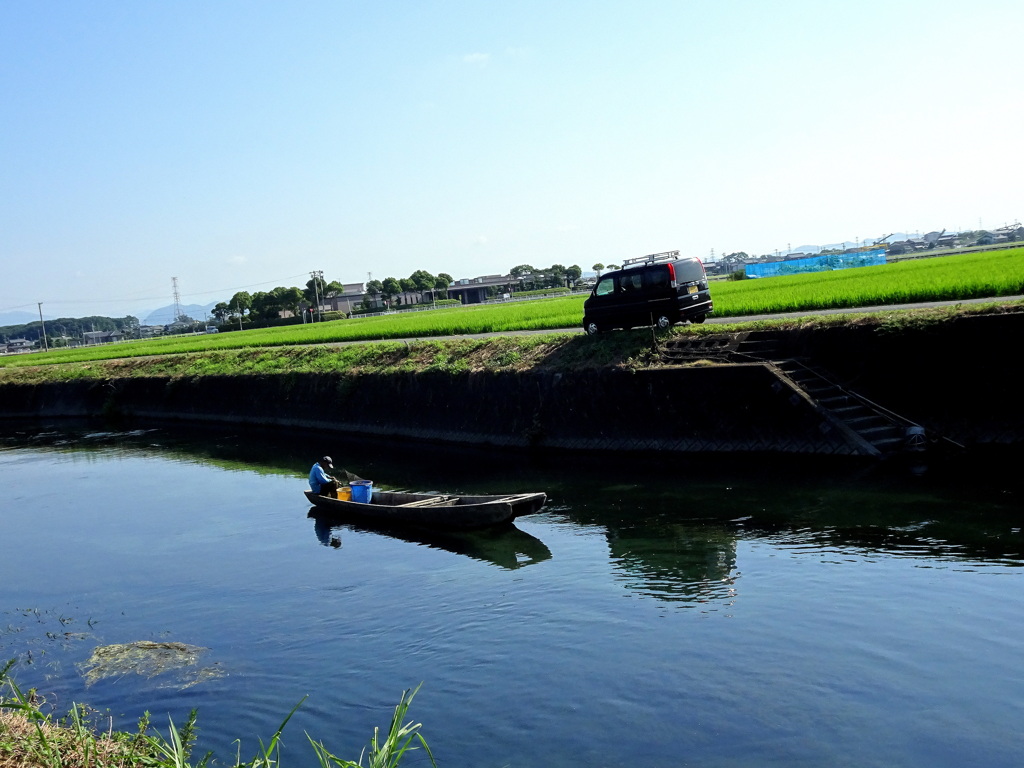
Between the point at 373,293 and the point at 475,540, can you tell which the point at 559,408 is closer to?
the point at 475,540

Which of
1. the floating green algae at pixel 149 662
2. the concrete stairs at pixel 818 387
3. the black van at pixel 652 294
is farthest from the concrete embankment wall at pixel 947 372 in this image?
the floating green algae at pixel 149 662

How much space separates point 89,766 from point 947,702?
27.8ft

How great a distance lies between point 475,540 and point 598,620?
621cm

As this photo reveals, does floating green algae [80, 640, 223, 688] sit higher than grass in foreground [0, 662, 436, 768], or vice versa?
grass in foreground [0, 662, 436, 768]

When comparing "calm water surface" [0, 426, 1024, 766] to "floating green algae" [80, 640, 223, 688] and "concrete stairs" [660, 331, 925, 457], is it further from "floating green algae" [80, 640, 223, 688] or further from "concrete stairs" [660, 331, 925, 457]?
"concrete stairs" [660, 331, 925, 457]

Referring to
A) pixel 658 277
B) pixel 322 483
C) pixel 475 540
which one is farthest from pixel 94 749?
pixel 658 277

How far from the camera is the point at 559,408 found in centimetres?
2825

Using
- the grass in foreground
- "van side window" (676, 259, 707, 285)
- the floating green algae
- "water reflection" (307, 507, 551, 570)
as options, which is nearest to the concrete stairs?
"van side window" (676, 259, 707, 285)

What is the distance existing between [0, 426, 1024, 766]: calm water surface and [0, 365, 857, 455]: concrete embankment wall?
109 centimetres

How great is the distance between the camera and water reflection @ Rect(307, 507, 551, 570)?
1762 cm

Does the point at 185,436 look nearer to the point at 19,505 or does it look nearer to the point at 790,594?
the point at 19,505

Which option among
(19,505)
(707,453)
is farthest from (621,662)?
(19,505)

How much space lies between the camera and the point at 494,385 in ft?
101

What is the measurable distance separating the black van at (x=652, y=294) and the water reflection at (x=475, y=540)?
1126 cm
